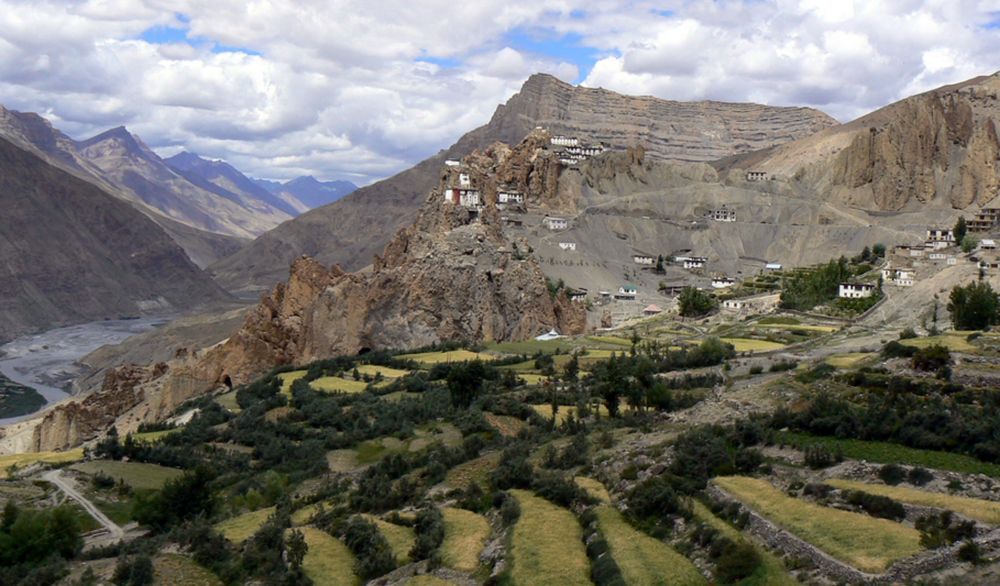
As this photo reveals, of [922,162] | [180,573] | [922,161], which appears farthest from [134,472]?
[922,161]

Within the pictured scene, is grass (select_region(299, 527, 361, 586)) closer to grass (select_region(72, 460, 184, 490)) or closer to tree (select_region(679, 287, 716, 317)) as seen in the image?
grass (select_region(72, 460, 184, 490))

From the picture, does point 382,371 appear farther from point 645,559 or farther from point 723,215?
point 723,215

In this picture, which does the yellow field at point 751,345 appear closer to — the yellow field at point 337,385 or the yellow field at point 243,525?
the yellow field at point 337,385

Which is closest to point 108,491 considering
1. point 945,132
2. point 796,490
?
point 796,490

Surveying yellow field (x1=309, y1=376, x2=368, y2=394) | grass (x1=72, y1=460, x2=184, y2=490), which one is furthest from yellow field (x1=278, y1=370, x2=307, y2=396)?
grass (x1=72, y1=460, x2=184, y2=490)

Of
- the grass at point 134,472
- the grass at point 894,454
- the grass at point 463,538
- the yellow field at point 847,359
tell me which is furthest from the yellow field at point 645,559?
the grass at point 134,472
